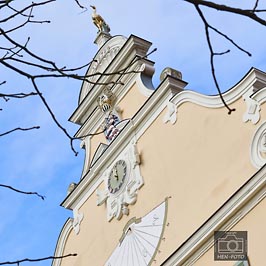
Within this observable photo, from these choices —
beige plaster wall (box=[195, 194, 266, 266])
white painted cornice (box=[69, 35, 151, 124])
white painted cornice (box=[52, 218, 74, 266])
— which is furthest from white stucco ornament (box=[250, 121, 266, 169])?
white painted cornice (box=[52, 218, 74, 266])

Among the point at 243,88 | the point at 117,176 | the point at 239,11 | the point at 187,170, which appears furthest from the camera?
the point at 117,176

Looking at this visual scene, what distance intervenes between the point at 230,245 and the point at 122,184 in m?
2.19

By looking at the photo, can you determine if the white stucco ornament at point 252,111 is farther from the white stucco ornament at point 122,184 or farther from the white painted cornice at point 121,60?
the white painted cornice at point 121,60

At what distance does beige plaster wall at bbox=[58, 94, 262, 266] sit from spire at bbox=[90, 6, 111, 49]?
1.85 meters

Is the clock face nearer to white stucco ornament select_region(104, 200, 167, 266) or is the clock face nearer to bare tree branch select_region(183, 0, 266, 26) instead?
white stucco ornament select_region(104, 200, 167, 266)

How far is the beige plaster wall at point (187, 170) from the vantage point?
6.77 meters

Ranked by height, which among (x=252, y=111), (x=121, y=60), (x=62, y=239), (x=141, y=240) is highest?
(x=121, y=60)

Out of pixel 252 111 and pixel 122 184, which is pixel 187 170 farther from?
pixel 122 184

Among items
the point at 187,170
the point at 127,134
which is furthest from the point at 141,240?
the point at 127,134

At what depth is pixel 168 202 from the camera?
24.4 feet

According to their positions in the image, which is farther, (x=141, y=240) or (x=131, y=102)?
(x=131, y=102)

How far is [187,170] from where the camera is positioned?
24.1 ft

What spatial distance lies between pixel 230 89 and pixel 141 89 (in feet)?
5.81

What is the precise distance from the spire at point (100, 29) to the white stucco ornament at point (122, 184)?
2124 mm
